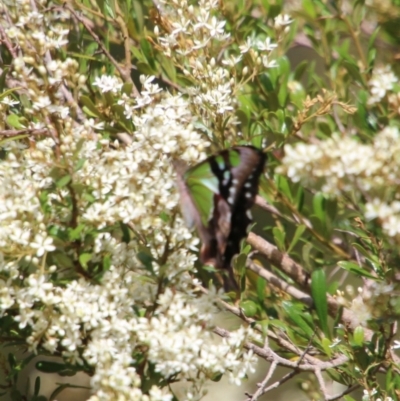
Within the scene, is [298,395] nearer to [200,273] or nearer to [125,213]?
[200,273]

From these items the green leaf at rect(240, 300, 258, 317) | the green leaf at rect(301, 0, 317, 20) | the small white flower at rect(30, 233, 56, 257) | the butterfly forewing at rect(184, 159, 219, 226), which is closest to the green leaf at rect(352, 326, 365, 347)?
the green leaf at rect(240, 300, 258, 317)

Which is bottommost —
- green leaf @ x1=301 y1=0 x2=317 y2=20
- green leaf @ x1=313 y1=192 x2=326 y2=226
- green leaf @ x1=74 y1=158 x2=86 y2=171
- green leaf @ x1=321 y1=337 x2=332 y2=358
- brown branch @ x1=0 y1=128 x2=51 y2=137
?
green leaf @ x1=321 y1=337 x2=332 y2=358

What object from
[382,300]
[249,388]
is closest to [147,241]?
[382,300]

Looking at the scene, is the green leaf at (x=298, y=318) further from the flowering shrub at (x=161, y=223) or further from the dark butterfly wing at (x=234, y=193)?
the dark butterfly wing at (x=234, y=193)

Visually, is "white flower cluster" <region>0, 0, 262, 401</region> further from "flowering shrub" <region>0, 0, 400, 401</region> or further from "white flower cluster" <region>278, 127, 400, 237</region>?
"white flower cluster" <region>278, 127, 400, 237</region>

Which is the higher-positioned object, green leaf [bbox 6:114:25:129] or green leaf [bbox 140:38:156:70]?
green leaf [bbox 140:38:156:70]
